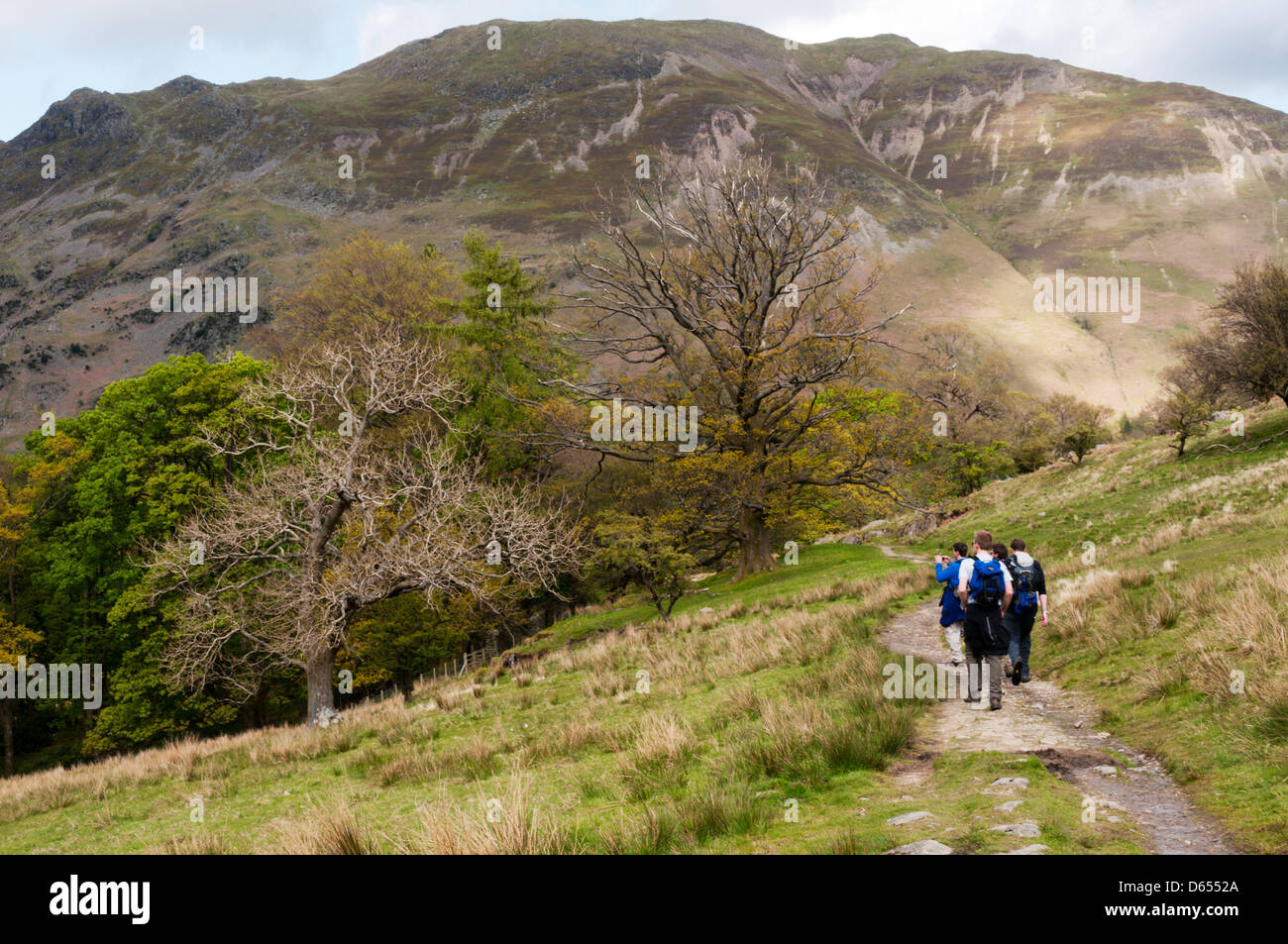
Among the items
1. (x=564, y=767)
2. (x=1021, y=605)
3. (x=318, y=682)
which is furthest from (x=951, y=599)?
(x=318, y=682)

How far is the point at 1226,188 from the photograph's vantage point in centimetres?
19738

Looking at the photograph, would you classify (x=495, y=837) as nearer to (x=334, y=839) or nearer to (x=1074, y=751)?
(x=334, y=839)

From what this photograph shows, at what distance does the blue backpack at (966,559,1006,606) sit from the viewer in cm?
978

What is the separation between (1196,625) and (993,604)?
2379 millimetres

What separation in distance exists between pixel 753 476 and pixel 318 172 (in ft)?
634

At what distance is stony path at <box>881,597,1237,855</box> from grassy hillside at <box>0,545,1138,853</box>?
299 millimetres

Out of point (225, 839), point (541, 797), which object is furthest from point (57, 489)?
point (541, 797)

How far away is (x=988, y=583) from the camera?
984 centimetres

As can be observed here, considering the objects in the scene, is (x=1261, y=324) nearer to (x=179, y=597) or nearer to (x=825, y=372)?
(x=825, y=372)

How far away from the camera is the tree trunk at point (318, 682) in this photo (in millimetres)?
17812

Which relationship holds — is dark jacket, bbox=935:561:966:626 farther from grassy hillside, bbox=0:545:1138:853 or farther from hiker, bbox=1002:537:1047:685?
grassy hillside, bbox=0:545:1138:853

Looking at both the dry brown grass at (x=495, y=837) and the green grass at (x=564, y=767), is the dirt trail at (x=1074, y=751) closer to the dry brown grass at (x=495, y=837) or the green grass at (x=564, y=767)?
the green grass at (x=564, y=767)

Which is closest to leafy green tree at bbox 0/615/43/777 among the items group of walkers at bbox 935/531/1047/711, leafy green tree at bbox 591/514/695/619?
leafy green tree at bbox 591/514/695/619
